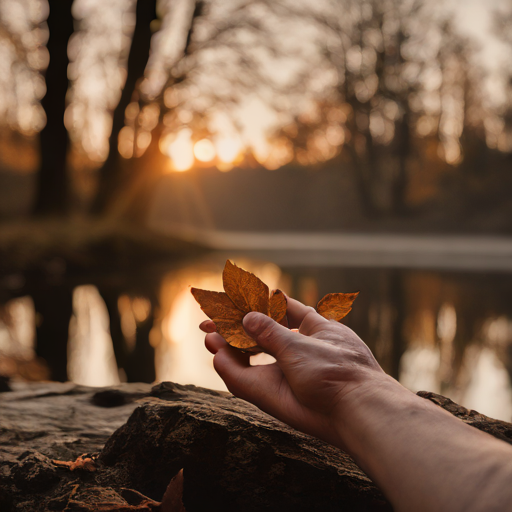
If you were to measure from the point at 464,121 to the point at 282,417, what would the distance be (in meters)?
16.0

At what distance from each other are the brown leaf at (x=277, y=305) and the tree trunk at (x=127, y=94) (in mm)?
7004

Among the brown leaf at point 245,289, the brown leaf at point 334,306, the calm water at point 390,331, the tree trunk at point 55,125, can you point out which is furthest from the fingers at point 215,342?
the tree trunk at point 55,125

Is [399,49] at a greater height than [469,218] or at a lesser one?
→ greater

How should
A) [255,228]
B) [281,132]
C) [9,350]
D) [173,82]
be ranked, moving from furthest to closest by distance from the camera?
[255,228]
[281,132]
[173,82]
[9,350]

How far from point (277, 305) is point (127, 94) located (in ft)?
24.6

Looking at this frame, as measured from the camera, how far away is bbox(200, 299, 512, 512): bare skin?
24.9 inches

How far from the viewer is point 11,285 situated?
4254 mm

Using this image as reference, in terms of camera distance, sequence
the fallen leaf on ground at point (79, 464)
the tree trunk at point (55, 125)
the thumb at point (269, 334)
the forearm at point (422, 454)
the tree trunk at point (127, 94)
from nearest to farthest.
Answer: the forearm at point (422, 454) → the thumb at point (269, 334) → the fallen leaf on ground at point (79, 464) → the tree trunk at point (55, 125) → the tree trunk at point (127, 94)

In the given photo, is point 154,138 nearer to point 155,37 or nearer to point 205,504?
point 155,37

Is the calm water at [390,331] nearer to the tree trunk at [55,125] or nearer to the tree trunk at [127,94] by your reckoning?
the tree trunk at [55,125]

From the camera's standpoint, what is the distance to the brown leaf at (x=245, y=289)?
89cm

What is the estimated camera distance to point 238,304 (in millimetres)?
932

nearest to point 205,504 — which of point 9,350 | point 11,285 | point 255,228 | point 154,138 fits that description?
point 9,350

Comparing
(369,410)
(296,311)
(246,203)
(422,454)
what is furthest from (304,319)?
(246,203)
